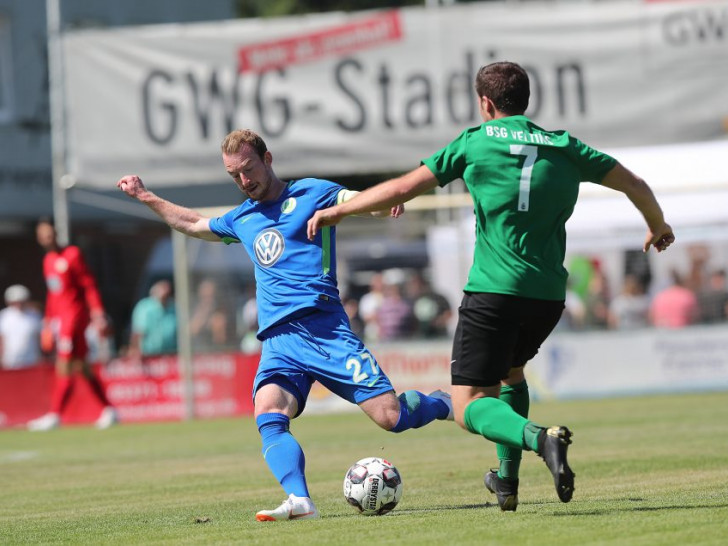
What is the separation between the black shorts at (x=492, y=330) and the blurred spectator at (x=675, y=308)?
13.4m

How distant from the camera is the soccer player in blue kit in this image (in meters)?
7.66

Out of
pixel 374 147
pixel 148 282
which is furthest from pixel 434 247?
pixel 148 282

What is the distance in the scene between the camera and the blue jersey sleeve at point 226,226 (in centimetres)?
807

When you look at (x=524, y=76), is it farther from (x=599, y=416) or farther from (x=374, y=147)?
(x=374, y=147)

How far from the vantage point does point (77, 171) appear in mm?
21422

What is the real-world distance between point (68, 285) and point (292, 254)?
11515 mm

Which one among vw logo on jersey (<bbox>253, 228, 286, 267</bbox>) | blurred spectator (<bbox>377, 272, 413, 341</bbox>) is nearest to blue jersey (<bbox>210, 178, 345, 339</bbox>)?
vw logo on jersey (<bbox>253, 228, 286, 267</bbox>)

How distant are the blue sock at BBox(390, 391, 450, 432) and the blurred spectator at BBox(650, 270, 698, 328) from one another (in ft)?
41.0

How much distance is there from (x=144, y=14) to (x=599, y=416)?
20072mm

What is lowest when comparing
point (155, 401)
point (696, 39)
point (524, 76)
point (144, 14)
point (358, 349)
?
point (155, 401)

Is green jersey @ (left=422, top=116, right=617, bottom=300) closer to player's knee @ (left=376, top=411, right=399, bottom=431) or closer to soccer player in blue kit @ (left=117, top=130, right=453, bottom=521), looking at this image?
soccer player in blue kit @ (left=117, top=130, right=453, bottom=521)

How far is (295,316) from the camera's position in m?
7.79

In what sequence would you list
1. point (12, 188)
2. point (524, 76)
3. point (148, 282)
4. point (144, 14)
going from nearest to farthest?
1. point (524, 76)
2. point (148, 282)
3. point (12, 188)
4. point (144, 14)

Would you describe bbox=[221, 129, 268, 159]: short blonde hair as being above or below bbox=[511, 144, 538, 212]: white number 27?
above
